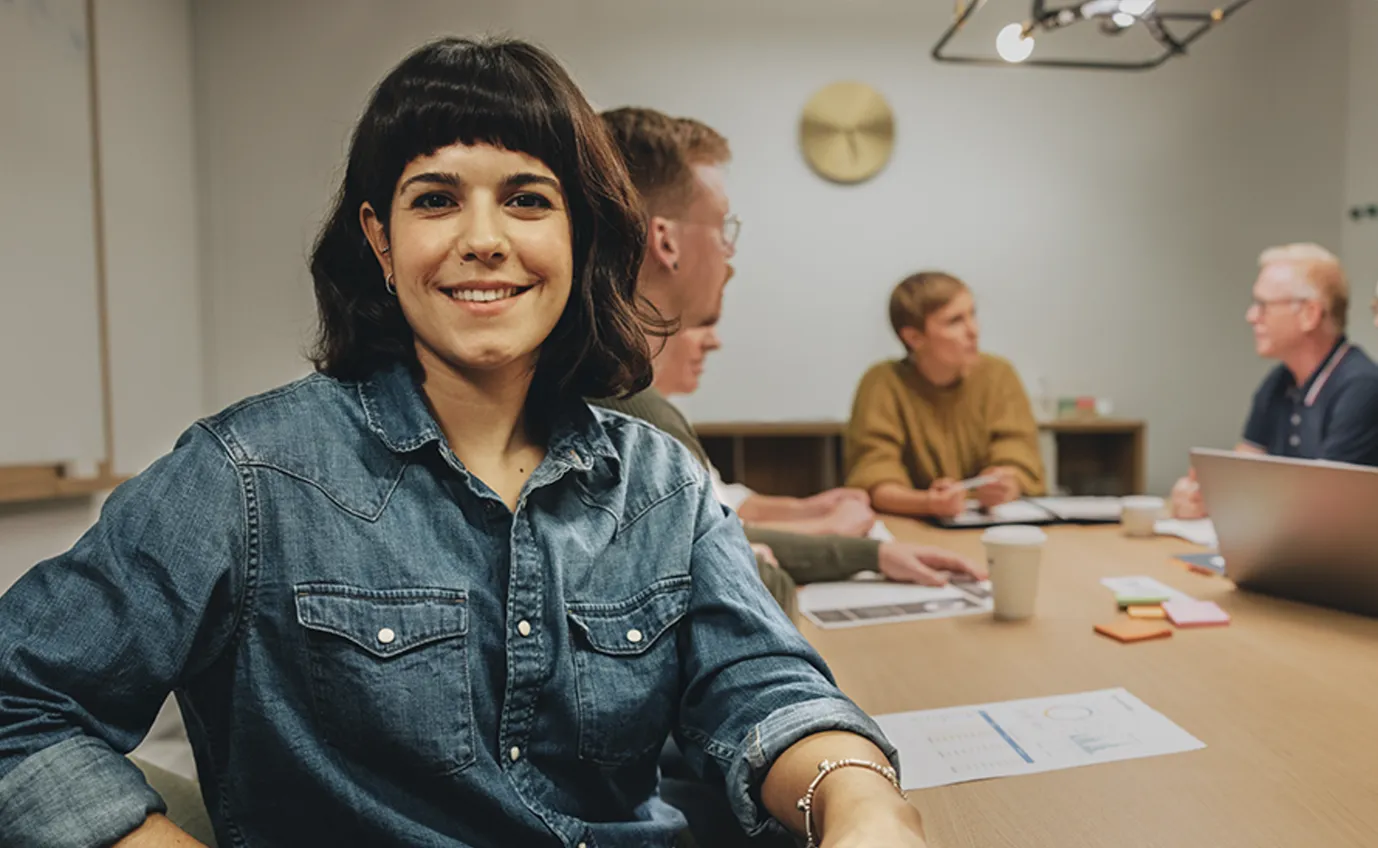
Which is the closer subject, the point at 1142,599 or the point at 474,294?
the point at 474,294

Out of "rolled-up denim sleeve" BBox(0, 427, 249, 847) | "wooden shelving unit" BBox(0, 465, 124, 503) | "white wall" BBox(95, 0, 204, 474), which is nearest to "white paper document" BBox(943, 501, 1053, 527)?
"rolled-up denim sleeve" BBox(0, 427, 249, 847)

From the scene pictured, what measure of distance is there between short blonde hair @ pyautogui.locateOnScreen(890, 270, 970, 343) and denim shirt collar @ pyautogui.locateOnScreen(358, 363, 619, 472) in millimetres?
1928

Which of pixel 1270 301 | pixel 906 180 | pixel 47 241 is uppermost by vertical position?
pixel 906 180

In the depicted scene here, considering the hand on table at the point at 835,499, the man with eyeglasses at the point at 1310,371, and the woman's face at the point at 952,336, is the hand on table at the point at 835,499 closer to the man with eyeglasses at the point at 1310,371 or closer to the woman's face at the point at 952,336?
the woman's face at the point at 952,336

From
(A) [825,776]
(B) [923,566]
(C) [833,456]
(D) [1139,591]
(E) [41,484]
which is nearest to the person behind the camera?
(A) [825,776]

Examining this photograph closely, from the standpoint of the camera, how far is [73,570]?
65cm

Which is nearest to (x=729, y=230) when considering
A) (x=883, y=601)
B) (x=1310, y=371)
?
(x=883, y=601)

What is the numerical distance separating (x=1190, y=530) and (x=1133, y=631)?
865mm

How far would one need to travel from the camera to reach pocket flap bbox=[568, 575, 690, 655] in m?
0.82

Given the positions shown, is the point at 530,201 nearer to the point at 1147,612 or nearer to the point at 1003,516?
the point at 1147,612

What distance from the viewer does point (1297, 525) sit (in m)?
1.29

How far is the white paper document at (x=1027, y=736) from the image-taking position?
833mm

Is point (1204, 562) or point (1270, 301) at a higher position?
point (1270, 301)

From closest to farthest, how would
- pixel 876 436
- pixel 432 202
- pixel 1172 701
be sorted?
1. pixel 432 202
2. pixel 1172 701
3. pixel 876 436
